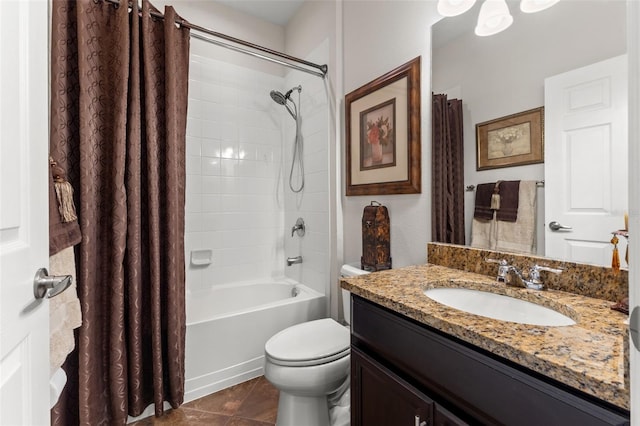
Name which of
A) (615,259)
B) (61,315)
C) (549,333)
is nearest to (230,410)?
(61,315)

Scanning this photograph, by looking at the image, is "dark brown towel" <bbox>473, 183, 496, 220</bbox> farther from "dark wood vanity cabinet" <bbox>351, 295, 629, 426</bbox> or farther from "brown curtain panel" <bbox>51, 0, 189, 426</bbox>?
"brown curtain panel" <bbox>51, 0, 189, 426</bbox>

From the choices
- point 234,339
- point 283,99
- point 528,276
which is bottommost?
point 234,339

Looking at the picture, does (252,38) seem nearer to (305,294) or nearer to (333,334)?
(305,294)

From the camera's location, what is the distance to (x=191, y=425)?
1.47 meters

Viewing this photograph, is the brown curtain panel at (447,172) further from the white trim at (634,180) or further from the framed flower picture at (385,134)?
the white trim at (634,180)

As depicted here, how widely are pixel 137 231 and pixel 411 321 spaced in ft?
4.15

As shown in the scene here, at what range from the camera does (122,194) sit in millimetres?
1311

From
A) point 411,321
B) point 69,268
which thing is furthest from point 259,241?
point 411,321

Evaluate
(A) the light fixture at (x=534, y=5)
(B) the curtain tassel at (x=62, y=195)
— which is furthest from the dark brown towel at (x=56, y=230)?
(A) the light fixture at (x=534, y=5)

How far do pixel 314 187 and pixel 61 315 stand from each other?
1.67 metres

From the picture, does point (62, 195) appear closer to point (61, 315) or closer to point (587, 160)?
point (61, 315)

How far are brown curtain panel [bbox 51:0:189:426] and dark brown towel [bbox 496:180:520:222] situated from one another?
150cm

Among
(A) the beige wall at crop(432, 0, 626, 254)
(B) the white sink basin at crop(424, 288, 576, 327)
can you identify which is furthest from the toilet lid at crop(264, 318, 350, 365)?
(A) the beige wall at crop(432, 0, 626, 254)

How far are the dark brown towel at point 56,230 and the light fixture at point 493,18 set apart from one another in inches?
64.6
